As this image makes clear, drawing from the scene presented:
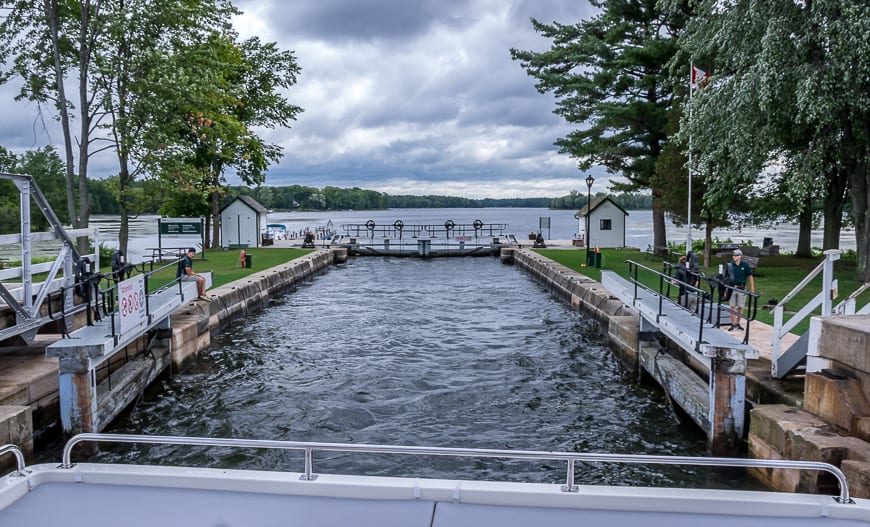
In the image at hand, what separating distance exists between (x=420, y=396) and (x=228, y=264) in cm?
2005

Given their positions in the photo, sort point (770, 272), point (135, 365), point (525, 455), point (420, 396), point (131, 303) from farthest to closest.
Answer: point (770, 272), point (420, 396), point (135, 365), point (131, 303), point (525, 455)

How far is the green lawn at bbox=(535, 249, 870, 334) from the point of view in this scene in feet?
51.4

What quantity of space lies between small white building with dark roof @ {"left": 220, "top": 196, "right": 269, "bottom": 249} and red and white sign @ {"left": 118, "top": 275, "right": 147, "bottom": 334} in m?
29.4

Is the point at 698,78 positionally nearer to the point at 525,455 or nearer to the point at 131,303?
the point at 131,303

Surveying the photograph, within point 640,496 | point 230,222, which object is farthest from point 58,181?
point 640,496

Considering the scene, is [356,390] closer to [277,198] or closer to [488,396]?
[488,396]

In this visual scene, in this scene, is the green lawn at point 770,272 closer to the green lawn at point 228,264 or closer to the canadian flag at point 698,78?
the canadian flag at point 698,78

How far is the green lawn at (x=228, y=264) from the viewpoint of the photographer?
22.5 m

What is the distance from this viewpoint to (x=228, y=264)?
1149 inches

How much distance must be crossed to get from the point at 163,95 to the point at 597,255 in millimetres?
18177

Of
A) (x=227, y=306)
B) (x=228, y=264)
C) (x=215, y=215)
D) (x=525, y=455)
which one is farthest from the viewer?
(x=215, y=215)

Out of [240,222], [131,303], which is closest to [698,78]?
[131,303]

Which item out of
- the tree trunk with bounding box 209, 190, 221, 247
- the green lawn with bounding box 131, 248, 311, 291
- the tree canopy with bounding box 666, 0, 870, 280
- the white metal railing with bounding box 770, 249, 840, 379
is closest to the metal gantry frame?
the green lawn with bounding box 131, 248, 311, 291

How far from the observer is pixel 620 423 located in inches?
400
